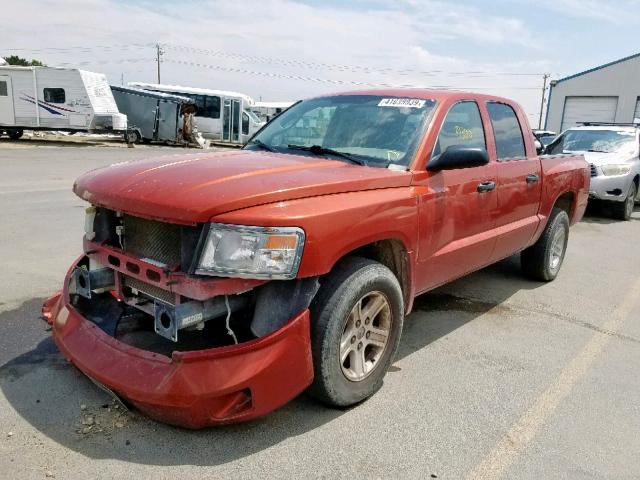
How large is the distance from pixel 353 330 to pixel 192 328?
0.89m

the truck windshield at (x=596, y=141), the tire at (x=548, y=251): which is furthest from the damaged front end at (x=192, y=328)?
the truck windshield at (x=596, y=141)

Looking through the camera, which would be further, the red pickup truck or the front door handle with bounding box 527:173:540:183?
the front door handle with bounding box 527:173:540:183

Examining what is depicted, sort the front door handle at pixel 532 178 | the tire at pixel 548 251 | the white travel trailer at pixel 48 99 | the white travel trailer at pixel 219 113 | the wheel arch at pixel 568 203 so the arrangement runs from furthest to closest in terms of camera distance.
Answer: the white travel trailer at pixel 219 113 < the white travel trailer at pixel 48 99 < the wheel arch at pixel 568 203 < the tire at pixel 548 251 < the front door handle at pixel 532 178

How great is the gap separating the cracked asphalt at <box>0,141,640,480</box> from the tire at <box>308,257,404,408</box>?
0.52ft

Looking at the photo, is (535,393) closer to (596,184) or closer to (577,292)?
(577,292)

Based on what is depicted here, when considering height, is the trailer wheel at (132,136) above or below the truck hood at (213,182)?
below

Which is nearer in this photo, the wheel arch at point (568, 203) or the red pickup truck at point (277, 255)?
the red pickup truck at point (277, 255)

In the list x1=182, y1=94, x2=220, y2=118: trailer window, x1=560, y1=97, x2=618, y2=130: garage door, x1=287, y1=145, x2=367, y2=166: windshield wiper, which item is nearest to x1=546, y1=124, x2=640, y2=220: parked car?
x1=287, y1=145, x2=367, y2=166: windshield wiper

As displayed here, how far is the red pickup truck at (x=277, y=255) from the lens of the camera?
8.34 feet

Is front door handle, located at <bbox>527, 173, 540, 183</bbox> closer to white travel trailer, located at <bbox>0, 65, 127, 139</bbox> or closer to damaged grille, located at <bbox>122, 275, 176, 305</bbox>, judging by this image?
damaged grille, located at <bbox>122, 275, 176, 305</bbox>

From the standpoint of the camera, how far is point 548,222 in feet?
18.2

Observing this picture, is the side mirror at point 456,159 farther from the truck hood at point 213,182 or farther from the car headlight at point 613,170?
the car headlight at point 613,170

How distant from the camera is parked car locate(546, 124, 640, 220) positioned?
991 cm

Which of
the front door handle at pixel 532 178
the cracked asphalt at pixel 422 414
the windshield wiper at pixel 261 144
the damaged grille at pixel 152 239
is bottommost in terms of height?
the cracked asphalt at pixel 422 414
